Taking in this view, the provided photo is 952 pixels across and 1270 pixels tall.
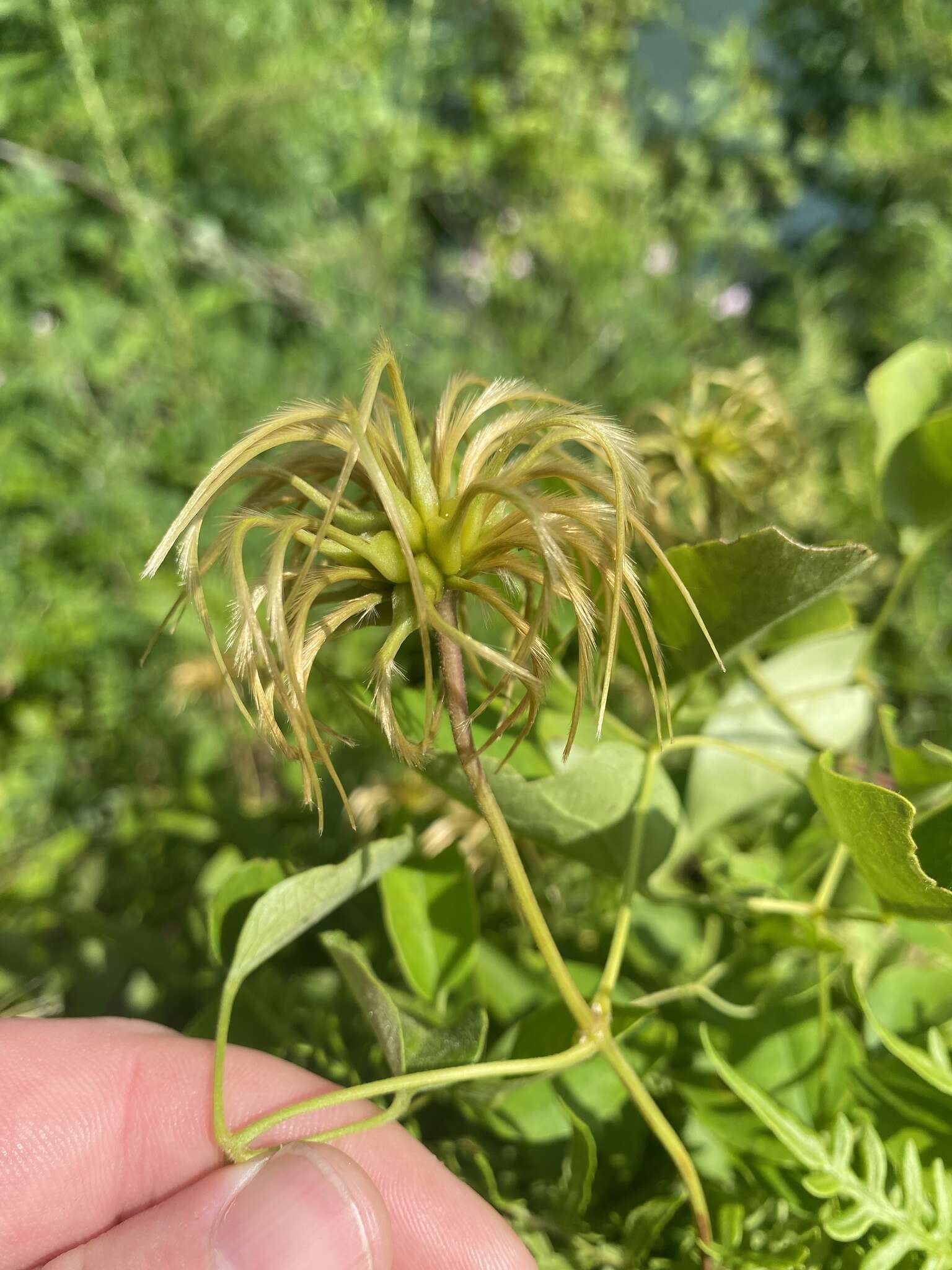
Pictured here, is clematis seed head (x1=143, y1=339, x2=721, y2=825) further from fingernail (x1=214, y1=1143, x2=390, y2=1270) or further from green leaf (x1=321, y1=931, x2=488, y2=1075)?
fingernail (x1=214, y1=1143, x2=390, y2=1270)

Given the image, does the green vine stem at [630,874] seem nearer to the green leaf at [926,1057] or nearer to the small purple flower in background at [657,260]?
the green leaf at [926,1057]

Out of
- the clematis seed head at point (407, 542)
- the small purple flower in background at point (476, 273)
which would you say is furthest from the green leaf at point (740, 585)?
the small purple flower in background at point (476, 273)

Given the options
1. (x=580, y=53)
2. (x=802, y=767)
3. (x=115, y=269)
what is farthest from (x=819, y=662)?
(x=580, y=53)

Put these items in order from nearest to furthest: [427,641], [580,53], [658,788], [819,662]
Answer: [427,641] < [658,788] < [819,662] < [580,53]

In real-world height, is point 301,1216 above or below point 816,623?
below

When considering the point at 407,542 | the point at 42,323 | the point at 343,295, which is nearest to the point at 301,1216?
the point at 407,542

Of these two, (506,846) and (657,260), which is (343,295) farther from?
(506,846)

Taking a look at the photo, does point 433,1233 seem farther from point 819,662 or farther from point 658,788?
point 819,662
